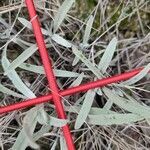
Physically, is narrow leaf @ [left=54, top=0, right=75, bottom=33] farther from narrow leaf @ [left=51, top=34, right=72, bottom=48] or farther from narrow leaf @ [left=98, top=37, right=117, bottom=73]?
narrow leaf @ [left=98, top=37, right=117, bottom=73]

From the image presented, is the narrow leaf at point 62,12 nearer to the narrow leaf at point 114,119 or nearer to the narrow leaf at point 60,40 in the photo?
the narrow leaf at point 60,40

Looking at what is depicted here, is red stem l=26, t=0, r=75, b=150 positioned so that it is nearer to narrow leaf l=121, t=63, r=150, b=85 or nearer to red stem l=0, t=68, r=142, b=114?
red stem l=0, t=68, r=142, b=114

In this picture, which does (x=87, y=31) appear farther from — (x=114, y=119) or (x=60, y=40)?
(x=114, y=119)

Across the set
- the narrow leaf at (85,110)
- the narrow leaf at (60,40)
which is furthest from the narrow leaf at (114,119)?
the narrow leaf at (60,40)

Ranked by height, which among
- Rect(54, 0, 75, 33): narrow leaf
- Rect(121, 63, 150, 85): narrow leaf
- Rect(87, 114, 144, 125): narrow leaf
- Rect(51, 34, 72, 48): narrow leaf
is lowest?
Rect(87, 114, 144, 125): narrow leaf

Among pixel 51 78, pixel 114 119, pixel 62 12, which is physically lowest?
pixel 114 119

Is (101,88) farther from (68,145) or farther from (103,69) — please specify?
(68,145)

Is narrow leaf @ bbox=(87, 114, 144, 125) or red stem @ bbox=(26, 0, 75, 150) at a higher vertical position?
red stem @ bbox=(26, 0, 75, 150)

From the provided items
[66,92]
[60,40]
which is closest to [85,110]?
[66,92]

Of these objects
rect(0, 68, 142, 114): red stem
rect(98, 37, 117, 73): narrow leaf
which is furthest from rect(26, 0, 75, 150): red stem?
rect(98, 37, 117, 73): narrow leaf

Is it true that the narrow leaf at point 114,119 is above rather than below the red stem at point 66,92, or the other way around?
below

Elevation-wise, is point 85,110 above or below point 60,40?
below

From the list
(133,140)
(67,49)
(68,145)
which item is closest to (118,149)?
(133,140)
